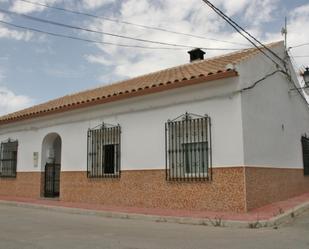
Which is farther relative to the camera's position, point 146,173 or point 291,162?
point 291,162

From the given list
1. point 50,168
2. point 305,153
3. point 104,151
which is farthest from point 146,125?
point 305,153

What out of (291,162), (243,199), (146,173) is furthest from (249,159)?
(291,162)

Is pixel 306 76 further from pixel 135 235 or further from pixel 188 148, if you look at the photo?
pixel 135 235

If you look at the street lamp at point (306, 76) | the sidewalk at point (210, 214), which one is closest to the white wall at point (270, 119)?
the street lamp at point (306, 76)

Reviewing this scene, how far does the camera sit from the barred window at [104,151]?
12366 mm

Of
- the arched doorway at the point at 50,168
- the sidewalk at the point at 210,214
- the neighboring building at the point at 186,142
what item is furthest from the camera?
the arched doorway at the point at 50,168

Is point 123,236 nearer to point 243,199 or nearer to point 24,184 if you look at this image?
point 243,199

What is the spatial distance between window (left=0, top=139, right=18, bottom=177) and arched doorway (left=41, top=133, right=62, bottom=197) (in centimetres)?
187

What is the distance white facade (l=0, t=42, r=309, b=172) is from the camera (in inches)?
391

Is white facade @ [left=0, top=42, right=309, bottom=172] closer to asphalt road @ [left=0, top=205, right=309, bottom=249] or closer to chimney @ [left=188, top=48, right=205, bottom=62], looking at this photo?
asphalt road @ [left=0, top=205, right=309, bottom=249]

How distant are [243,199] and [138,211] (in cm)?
279

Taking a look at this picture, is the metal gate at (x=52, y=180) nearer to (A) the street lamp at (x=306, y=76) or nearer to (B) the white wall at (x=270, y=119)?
(B) the white wall at (x=270, y=119)

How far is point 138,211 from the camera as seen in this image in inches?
415

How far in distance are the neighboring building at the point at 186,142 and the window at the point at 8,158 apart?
1.26 metres
